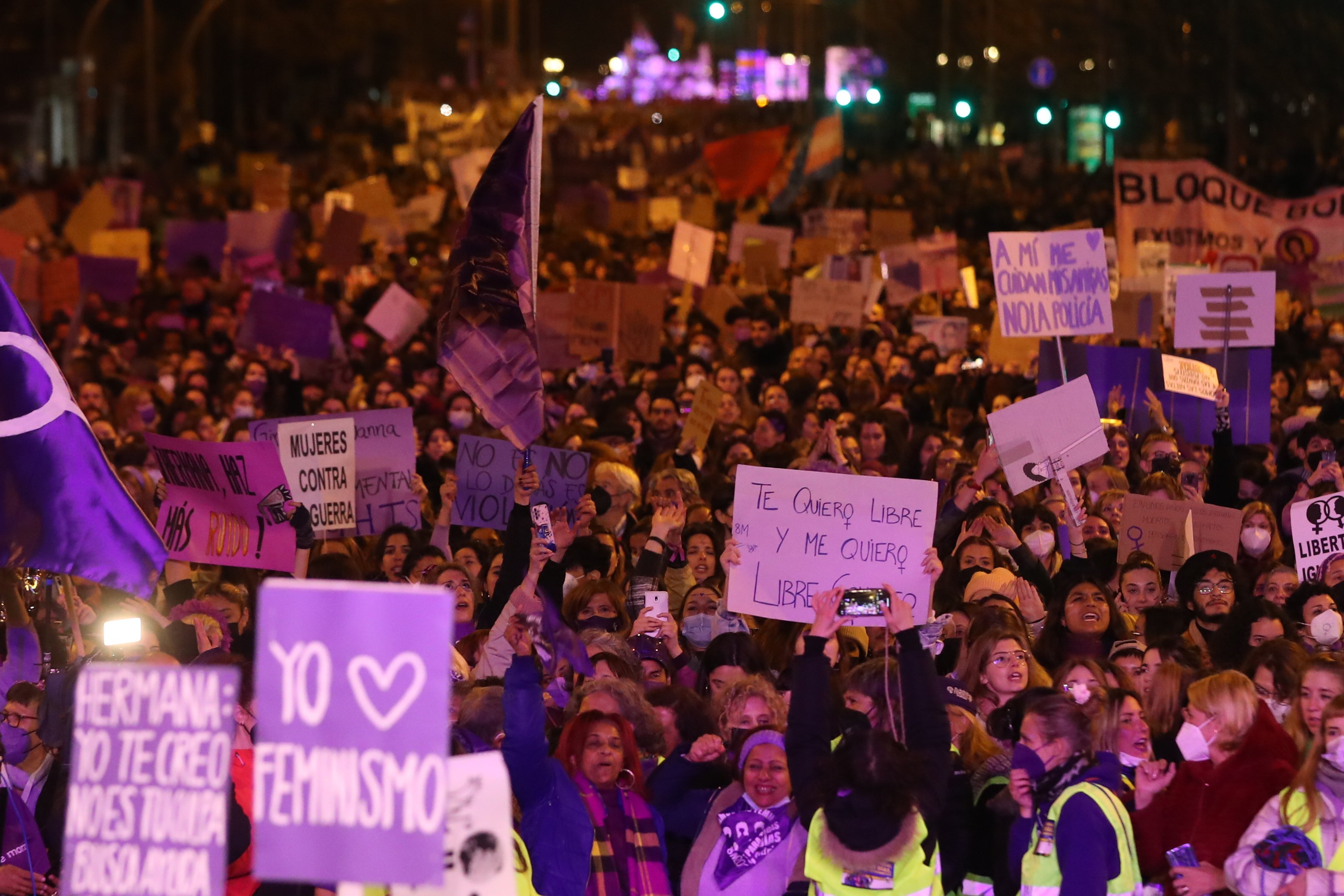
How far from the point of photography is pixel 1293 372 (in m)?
15.3

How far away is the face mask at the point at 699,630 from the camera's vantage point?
8.05 metres

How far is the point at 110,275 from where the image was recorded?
19766 millimetres

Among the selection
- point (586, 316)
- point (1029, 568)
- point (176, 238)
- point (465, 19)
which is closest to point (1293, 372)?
point (586, 316)

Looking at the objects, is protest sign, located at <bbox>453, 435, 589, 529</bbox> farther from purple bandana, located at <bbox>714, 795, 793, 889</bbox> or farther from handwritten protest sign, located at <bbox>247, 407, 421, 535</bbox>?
purple bandana, located at <bbox>714, 795, 793, 889</bbox>

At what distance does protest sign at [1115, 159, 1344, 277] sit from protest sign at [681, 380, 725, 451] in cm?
698

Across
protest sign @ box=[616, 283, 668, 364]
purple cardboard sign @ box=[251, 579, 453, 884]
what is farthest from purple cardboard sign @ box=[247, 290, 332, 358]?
purple cardboard sign @ box=[251, 579, 453, 884]

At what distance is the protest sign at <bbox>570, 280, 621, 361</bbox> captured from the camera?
53.4 ft

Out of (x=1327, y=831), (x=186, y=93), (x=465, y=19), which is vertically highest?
(x=465, y=19)

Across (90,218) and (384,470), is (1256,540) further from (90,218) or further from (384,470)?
(90,218)

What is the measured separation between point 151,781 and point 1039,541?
574 cm

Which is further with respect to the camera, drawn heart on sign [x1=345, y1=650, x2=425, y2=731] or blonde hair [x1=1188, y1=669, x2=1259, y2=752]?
blonde hair [x1=1188, y1=669, x2=1259, y2=752]

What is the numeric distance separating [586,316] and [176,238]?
32.2 ft

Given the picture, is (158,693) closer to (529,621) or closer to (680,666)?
(529,621)

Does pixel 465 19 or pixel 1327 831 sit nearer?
pixel 1327 831
